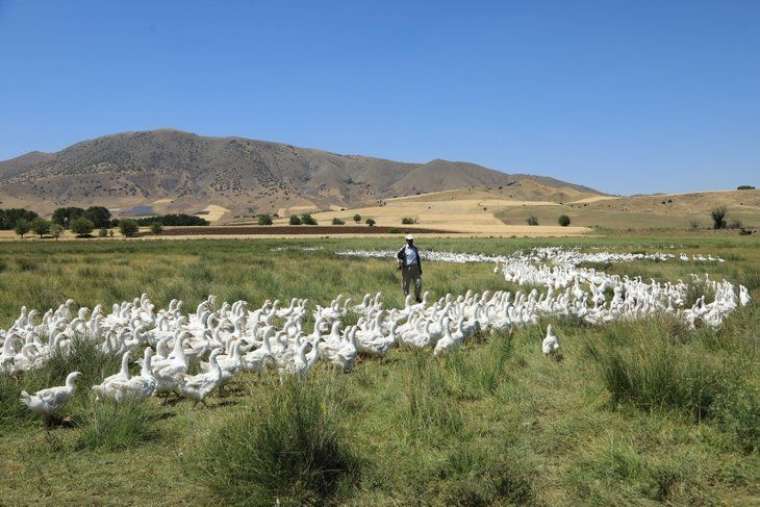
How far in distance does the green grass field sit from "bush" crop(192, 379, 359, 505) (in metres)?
0.02

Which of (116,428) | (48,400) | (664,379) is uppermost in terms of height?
Answer: (664,379)

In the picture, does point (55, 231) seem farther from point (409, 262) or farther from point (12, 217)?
point (409, 262)

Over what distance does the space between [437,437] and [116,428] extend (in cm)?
373

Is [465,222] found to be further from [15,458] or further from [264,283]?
[15,458]

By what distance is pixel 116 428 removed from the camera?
7.28 metres

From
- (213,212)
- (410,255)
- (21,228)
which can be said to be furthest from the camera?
(213,212)

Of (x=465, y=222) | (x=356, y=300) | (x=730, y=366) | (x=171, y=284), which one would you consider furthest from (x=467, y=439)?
(x=465, y=222)

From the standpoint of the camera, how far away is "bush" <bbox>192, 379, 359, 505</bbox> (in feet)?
19.2

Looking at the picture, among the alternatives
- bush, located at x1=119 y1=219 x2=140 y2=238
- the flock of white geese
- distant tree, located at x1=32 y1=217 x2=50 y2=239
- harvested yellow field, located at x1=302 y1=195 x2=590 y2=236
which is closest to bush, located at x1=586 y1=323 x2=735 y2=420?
the flock of white geese

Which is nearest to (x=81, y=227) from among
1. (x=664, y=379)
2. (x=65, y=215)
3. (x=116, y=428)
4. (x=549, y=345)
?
(x=65, y=215)

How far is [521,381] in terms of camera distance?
941cm

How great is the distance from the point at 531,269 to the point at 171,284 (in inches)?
546

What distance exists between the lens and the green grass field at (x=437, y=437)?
590cm

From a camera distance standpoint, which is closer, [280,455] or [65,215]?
[280,455]
